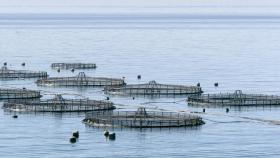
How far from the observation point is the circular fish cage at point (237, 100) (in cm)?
18375

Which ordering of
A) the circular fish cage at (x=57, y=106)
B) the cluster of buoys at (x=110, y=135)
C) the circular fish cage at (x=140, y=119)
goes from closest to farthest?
the cluster of buoys at (x=110, y=135) < the circular fish cage at (x=140, y=119) < the circular fish cage at (x=57, y=106)

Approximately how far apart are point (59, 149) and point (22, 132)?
56.7 ft

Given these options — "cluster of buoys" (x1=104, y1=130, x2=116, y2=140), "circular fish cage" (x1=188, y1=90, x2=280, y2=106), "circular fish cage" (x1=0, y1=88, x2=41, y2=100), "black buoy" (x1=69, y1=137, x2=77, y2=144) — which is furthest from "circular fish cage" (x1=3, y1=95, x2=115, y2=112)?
"black buoy" (x1=69, y1=137, x2=77, y2=144)

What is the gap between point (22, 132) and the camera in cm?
14962

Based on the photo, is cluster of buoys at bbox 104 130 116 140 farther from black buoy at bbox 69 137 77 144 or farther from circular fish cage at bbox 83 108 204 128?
circular fish cage at bbox 83 108 204 128

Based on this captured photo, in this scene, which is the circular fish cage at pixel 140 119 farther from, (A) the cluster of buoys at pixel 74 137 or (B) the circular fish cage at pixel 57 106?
(A) the cluster of buoys at pixel 74 137

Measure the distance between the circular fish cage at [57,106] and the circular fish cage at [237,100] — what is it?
18293 millimetres

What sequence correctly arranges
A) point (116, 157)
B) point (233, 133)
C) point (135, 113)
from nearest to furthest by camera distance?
1. point (116, 157)
2. point (233, 133)
3. point (135, 113)

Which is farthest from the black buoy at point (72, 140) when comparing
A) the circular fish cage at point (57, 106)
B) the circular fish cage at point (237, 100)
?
the circular fish cage at point (237, 100)

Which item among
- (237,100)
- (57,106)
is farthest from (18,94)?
(237,100)

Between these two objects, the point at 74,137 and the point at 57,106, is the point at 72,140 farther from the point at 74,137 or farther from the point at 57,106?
the point at 57,106

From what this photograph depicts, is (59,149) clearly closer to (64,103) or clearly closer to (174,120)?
(174,120)

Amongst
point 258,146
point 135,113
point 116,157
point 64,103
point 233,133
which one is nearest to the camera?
point 116,157

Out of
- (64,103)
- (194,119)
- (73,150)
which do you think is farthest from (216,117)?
(73,150)
